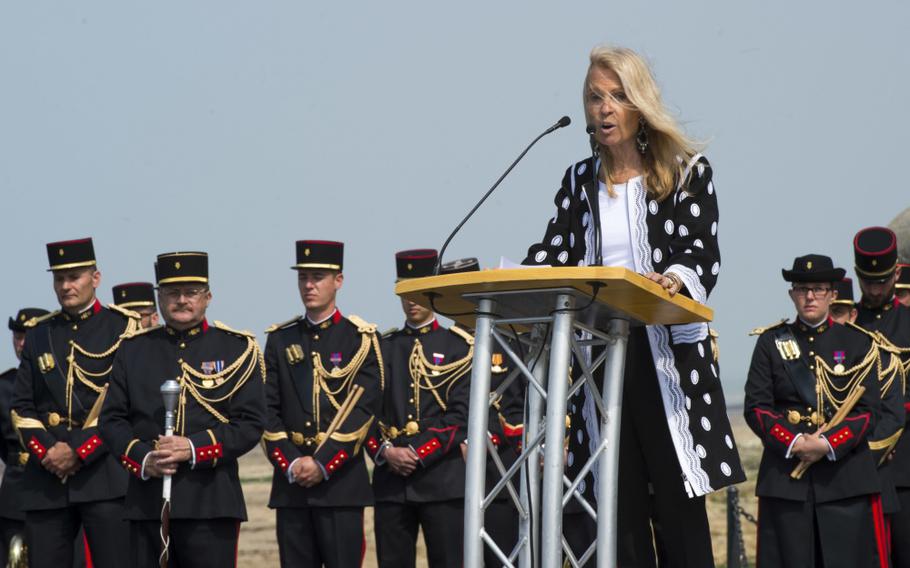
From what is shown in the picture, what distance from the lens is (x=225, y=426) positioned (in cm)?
648

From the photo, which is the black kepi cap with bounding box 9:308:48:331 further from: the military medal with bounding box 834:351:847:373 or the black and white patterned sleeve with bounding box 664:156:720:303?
the black and white patterned sleeve with bounding box 664:156:720:303

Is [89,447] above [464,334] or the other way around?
the other way around

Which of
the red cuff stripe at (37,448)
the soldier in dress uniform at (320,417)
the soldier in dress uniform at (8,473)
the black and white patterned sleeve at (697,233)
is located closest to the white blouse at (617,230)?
the black and white patterned sleeve at (697,233)

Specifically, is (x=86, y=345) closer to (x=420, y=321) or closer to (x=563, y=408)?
(x=420, y=321)

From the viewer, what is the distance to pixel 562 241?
3.97 m

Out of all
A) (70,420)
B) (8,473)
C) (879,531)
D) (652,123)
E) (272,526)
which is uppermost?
(652,123)

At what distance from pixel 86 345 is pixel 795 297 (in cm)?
388

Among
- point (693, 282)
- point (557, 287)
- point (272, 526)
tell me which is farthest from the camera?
point (272, 526)

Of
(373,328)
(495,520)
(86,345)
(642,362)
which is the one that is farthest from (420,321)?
(642,362)

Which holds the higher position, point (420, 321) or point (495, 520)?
point (420, 321)

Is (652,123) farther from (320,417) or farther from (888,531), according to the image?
(888,531)

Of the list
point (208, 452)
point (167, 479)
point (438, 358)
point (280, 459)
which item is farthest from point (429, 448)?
point (167, 479)

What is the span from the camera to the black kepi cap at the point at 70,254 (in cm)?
743

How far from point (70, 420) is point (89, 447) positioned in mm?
253
